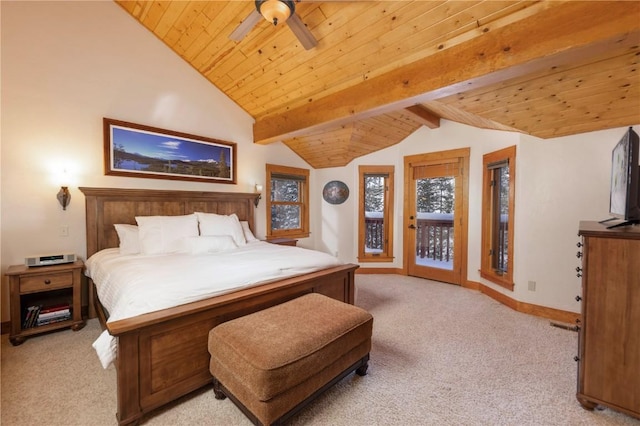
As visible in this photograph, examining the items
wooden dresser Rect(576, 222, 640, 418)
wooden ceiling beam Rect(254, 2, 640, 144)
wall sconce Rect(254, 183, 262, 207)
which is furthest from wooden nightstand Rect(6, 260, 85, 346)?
wooden dresser Rect(576, 222, 640, 418)

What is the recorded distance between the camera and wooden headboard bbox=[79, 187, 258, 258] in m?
2.99

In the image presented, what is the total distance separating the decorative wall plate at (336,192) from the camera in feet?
16.6

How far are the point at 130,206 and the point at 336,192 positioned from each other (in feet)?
10.5

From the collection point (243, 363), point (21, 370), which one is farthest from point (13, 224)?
point (243, 363)

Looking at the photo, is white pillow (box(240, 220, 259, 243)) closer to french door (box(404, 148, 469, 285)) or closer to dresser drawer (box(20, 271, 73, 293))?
dresser drawer (box(20, 271, 73, 293))

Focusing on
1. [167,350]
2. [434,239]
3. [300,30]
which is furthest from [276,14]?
[434,239]

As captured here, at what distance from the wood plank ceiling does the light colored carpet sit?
2194 millimetres

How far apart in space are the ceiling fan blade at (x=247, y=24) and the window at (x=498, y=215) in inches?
127

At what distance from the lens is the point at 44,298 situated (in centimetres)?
279

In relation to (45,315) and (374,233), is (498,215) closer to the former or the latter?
(374,233)

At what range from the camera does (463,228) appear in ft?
13.9

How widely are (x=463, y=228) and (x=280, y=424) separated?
3.82m

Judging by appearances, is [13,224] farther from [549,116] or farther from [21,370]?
[549,116]

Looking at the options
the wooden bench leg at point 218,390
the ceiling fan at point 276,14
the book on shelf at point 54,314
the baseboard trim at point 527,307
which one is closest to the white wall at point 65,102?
the book on shelf at point 54,314
